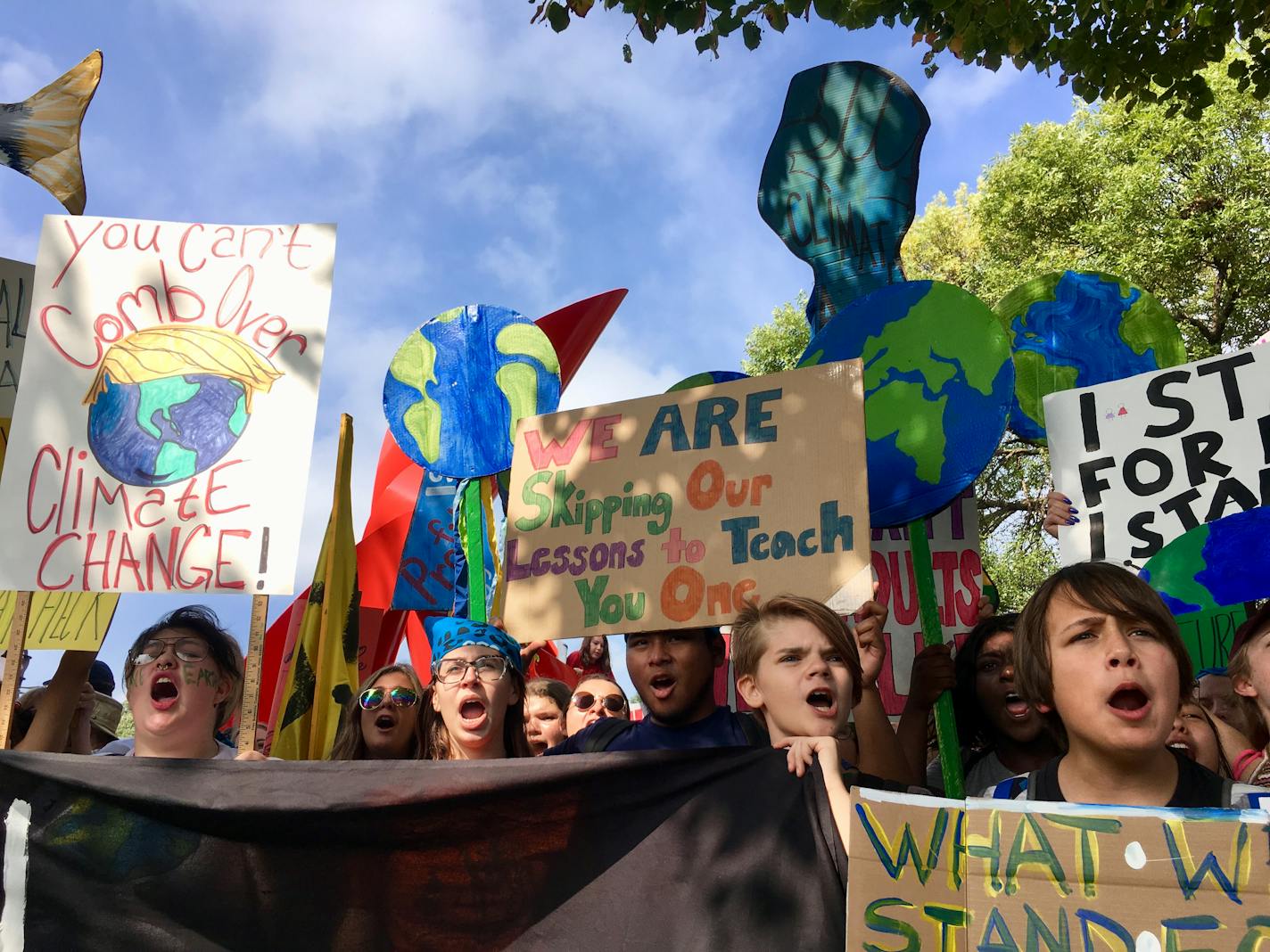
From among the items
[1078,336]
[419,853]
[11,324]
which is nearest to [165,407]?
[419,853]

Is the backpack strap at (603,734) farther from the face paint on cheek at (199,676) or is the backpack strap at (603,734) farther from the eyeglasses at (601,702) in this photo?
the eyeglasses at (601,702)

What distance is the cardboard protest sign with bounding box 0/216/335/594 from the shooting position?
345 cm

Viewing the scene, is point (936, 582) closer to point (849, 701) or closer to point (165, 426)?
point (849, 701)

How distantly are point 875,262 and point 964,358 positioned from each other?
1.46m

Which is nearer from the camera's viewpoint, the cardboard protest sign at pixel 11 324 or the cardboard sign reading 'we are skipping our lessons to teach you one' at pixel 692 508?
the cardboard sign reading 'we are skipping our lessons to teach you one' at pixel 692 508

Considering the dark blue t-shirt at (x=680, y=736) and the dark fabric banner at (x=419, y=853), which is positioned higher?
the dark blue t-shirt at (x=680, y=736)

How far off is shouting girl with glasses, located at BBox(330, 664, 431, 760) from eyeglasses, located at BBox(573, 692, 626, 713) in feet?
2.28

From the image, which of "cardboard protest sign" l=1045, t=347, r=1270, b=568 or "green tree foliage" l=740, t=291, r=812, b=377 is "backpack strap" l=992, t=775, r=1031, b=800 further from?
"green tree foliage" l=740, t=291, r=812, b=377

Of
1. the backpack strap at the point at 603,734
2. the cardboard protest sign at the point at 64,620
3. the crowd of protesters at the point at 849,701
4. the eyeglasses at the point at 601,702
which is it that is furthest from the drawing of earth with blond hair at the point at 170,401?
the cardboard protest sign at the point at 64,620

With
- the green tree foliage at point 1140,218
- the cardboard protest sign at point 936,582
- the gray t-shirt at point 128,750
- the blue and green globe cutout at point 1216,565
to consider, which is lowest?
the gray t-shirt at point 128,750

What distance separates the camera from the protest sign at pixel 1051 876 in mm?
1835

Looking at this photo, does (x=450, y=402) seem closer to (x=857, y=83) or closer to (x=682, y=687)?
(x=857, y=83)

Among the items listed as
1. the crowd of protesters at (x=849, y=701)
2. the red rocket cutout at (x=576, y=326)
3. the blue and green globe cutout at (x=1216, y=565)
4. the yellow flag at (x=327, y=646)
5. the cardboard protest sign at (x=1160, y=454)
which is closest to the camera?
the crowd of protesters at (x=849, y=701)

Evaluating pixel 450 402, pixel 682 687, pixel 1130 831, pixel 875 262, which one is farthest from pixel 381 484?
pixel 1130 831
